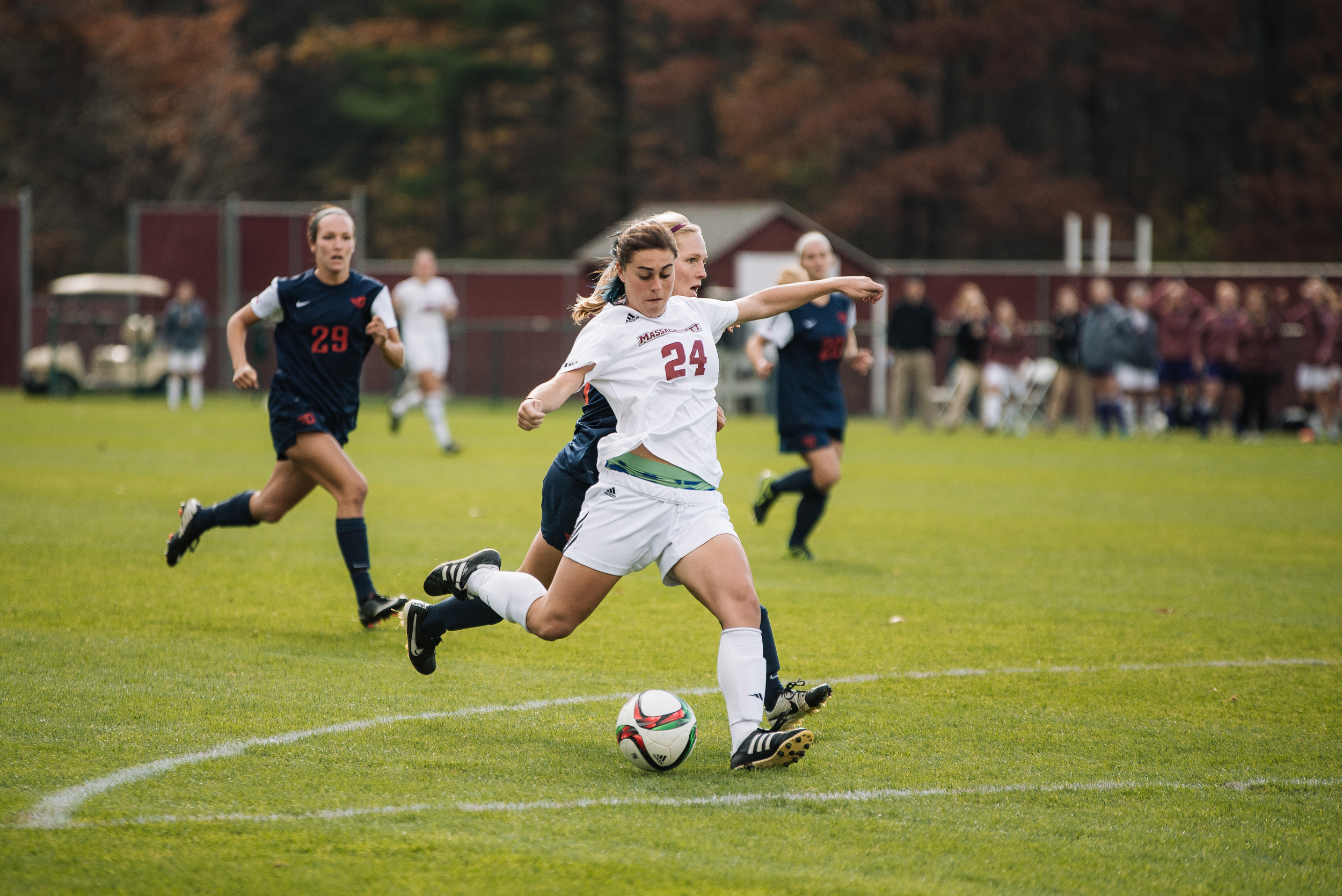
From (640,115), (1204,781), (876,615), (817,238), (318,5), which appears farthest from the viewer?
(318,5)

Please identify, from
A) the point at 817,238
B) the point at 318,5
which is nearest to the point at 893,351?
the point at 817,238

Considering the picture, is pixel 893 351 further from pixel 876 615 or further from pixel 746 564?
pixel 746 564

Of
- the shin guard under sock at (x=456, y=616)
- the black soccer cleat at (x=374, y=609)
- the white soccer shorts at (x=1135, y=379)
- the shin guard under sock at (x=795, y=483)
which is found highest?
the white soccer shorts at (x=1135, y=379)

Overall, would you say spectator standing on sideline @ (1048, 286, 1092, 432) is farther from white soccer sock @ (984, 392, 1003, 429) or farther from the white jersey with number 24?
the white jersey with number 24

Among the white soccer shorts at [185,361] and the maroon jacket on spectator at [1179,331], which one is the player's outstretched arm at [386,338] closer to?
the maroon jacket on spectator at [1179,331]

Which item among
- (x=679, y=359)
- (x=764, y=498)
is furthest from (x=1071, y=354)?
(x=679, y=359)

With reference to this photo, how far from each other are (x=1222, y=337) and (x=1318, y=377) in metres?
1.57

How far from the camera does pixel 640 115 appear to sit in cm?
4672

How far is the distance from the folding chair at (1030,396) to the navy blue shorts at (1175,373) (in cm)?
178

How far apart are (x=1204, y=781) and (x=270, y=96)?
4664cm

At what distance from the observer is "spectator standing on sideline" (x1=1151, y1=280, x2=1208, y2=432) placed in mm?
23328

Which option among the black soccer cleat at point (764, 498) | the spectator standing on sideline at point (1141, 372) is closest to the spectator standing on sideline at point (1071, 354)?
the spectator standing on sideline at point (1141, 372)

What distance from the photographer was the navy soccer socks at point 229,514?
7574 mm

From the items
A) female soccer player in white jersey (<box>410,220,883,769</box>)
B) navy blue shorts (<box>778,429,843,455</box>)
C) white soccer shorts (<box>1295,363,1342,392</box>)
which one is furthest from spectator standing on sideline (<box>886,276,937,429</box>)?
female soccer player in white jersey (<box>410,220,883,769</box>)
